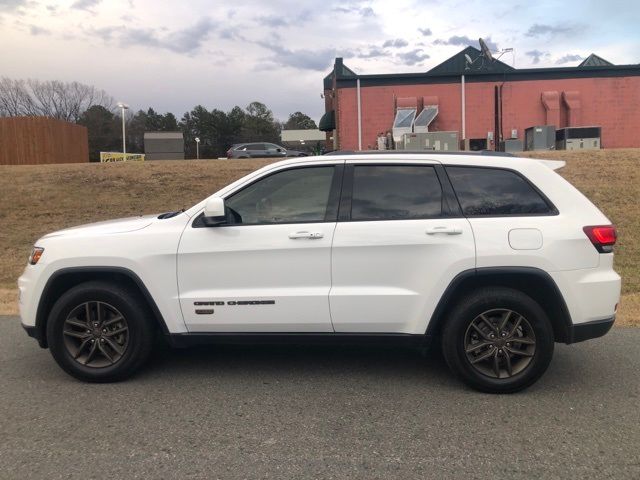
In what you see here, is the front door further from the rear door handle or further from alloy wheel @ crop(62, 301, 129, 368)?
the rear door handle

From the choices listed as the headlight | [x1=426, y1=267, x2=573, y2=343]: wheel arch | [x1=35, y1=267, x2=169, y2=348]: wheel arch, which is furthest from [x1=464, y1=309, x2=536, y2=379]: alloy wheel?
the headlight

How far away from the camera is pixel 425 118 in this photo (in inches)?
1163

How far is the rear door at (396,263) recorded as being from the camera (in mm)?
4109

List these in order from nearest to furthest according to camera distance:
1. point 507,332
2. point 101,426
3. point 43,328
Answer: point 101,426, point 507,332, point 43,328

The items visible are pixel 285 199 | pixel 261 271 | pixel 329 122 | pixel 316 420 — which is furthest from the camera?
pixel 329 122

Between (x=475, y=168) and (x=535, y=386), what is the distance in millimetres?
1788

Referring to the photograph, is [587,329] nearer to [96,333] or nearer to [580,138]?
[96,333]

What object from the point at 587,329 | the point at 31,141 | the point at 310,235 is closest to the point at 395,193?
the point at 310,235

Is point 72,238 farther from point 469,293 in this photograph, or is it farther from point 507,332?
point 507,332

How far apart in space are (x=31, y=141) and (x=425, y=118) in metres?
18.9

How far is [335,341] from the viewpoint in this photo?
4266 millimetres

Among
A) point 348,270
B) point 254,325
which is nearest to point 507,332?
point 348,270

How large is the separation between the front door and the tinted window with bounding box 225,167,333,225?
0.04ft

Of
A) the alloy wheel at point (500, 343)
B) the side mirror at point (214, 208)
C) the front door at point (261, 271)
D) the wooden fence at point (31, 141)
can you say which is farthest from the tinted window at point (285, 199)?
the wooden fence at point (31, 141)
